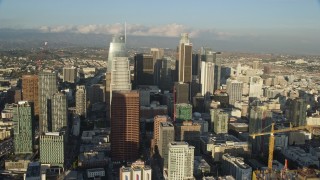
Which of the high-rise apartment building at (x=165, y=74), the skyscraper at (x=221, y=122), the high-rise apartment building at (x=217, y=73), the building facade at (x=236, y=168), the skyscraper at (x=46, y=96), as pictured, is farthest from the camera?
the high-rise apartment building at (x=217, y=73)

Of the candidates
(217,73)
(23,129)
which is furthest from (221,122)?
(217,73)

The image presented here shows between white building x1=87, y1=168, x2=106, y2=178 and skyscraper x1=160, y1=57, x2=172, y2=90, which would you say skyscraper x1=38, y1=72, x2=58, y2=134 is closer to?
white building x1=87, y1=168, x2=106, y2=178

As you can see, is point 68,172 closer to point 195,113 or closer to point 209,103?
point 195,113

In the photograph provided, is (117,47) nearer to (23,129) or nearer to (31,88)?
(31,88)

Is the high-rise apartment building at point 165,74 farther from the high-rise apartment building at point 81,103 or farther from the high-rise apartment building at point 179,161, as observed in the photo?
the high-rise apartment building at point 179,161

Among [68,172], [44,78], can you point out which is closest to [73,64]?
[44,78]

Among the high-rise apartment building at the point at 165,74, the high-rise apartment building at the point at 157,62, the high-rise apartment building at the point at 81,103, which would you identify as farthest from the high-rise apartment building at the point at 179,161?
the high-rise apartment building at the point at 157,62
